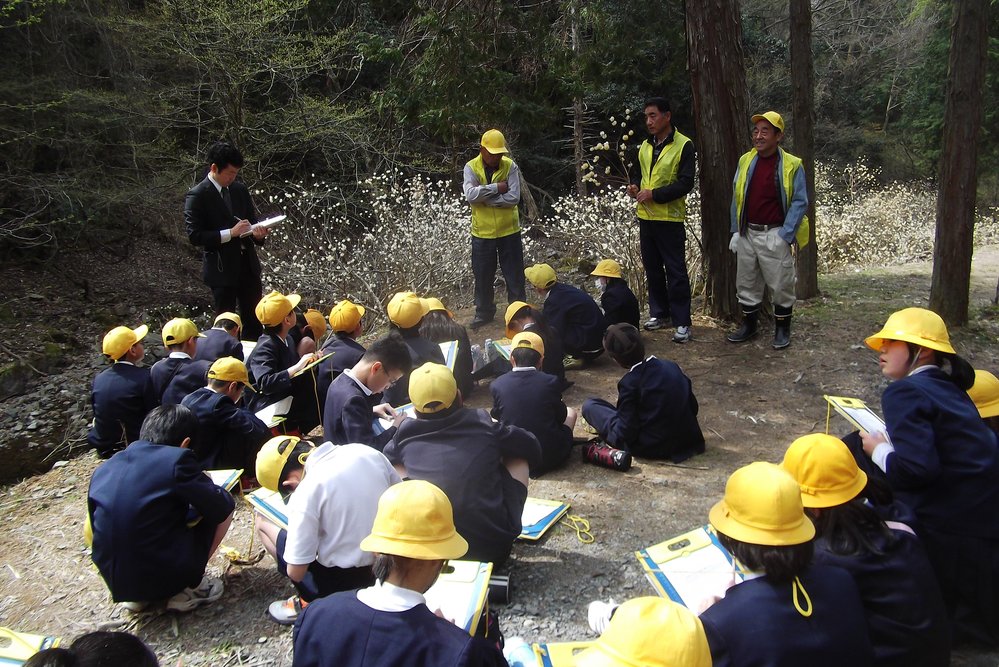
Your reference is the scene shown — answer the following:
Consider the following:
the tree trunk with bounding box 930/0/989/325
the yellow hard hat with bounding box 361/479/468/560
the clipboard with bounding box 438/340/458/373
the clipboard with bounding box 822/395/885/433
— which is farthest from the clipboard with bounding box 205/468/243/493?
the tree trunk with bounding box 930/0/989/325

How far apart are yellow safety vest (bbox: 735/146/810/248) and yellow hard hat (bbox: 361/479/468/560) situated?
426 centimetres

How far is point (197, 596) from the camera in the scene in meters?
3.37

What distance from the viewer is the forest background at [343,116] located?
25.3 feet

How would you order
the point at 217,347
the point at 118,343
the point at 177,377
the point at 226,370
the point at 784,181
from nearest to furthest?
1. the point at 226,370
2. the point at 177,377
3. the point at 118,343
4. the point at 217,347
5. the point at 784,181

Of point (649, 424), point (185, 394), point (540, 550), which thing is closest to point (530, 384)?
point (649, 424)

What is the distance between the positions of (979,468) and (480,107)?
213 inches

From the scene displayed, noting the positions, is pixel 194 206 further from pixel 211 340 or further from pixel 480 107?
pixel 480 107

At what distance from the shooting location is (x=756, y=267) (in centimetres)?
573

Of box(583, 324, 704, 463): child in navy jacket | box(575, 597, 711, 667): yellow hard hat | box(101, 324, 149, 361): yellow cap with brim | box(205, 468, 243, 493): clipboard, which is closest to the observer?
box(575, 597, 711, 667): yellow hard hat

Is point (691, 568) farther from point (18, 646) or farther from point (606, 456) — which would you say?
point (18, 646)

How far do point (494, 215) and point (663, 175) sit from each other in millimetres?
1547

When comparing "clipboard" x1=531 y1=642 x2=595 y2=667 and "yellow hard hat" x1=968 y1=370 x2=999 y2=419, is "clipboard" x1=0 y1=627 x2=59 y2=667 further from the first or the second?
"yellow hard hat" x1=968 y1=370 x2=999 y2=419

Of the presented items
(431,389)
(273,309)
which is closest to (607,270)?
(273,309)

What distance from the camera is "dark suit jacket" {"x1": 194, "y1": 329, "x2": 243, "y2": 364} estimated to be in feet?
16.8
